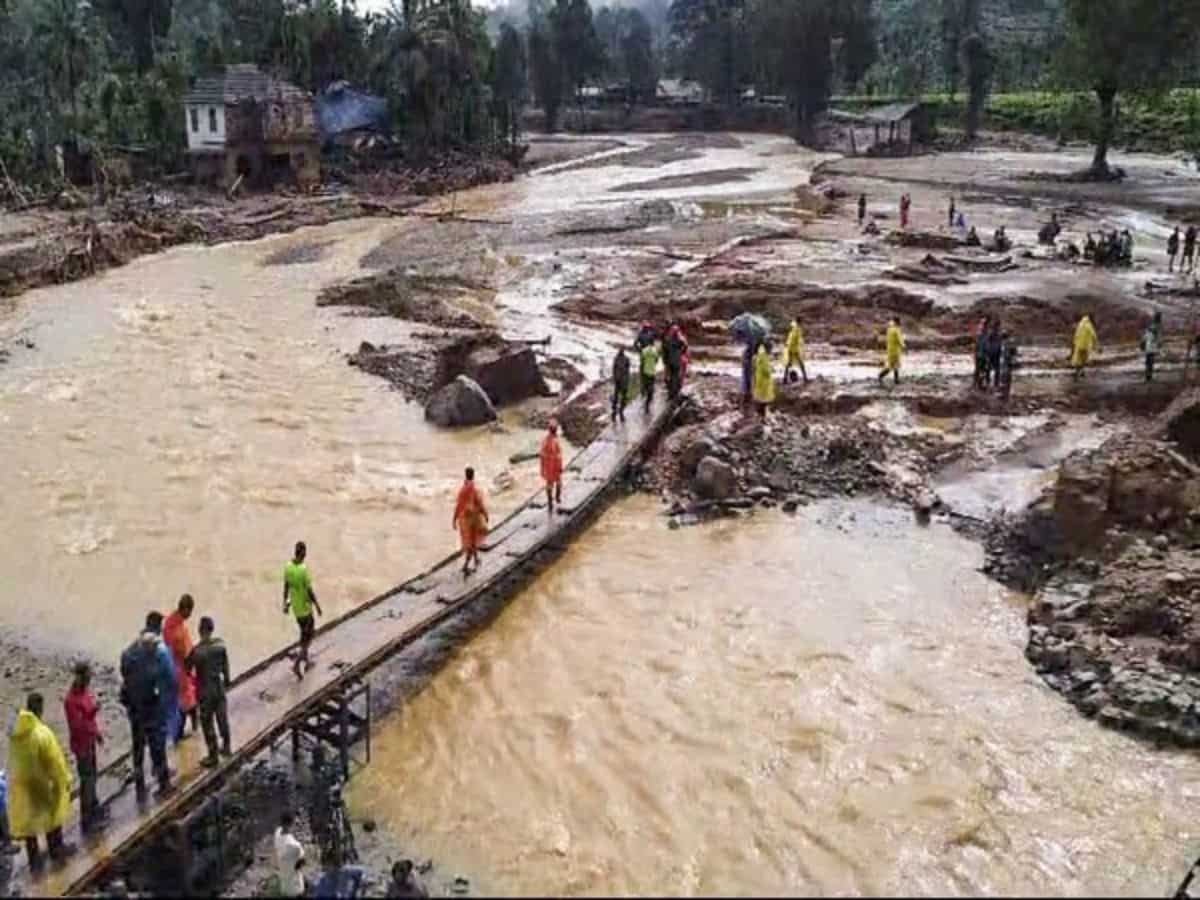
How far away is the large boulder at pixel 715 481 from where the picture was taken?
1778 cm

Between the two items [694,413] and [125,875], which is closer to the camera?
[125,875]

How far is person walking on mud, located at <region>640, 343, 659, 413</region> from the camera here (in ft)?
67.2

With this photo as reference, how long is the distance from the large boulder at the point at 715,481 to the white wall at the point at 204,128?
4556 cm

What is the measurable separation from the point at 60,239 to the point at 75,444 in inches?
928

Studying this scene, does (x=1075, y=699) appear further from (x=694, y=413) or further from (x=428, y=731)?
(x=694, y=413)

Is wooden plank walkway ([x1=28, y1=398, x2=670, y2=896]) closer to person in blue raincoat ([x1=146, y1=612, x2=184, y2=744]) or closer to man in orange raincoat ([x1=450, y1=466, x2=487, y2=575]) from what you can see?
man in orange raincoat ([x1=450, y1=466, x2=487, y2=575])

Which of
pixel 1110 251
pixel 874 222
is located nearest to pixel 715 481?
pixel 1110 251

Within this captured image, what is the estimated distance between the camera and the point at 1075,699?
12.4 meters

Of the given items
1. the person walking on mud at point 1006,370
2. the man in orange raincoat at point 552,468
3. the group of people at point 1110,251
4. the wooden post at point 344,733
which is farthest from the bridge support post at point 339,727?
the group of people at point 1110,251

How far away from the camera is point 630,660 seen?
13578 millimetres

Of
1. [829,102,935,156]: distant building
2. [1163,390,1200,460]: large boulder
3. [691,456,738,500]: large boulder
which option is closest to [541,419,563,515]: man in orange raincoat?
[691,456,738,500]: large boulder

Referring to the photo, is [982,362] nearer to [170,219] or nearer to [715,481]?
[715,481]

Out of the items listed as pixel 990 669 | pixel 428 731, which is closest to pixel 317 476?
pixel 428 731

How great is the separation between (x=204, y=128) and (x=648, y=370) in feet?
144
